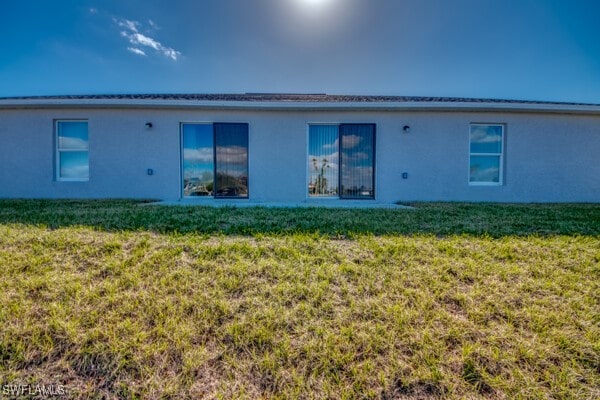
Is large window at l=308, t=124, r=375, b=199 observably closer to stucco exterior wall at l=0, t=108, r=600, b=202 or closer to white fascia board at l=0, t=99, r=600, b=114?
stucco exterior wall at l=0, t=108, r=600, b=202

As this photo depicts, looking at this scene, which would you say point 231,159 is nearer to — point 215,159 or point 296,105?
point 215,159

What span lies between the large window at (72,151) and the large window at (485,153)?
41.9 feet

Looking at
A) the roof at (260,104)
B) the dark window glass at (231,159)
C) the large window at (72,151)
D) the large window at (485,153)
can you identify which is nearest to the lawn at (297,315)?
the dark window glass at (231,159)

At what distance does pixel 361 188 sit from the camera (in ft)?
29.8

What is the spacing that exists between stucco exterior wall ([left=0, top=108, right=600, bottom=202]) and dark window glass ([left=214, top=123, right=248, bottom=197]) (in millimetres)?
233

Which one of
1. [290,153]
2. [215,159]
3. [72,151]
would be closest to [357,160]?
[290,153]

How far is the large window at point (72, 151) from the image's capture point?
29.3ft

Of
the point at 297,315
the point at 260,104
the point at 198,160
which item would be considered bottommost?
the point at 297,315

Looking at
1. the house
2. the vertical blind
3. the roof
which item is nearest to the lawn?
the house

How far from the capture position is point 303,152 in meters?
8.86

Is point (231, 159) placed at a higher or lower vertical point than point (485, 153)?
lower

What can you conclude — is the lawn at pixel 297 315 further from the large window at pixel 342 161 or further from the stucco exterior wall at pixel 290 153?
the large window at pixel 342 161

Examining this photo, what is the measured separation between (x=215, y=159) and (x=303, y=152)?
2.88 meters

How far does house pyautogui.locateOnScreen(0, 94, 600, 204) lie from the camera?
8750 millimetres
